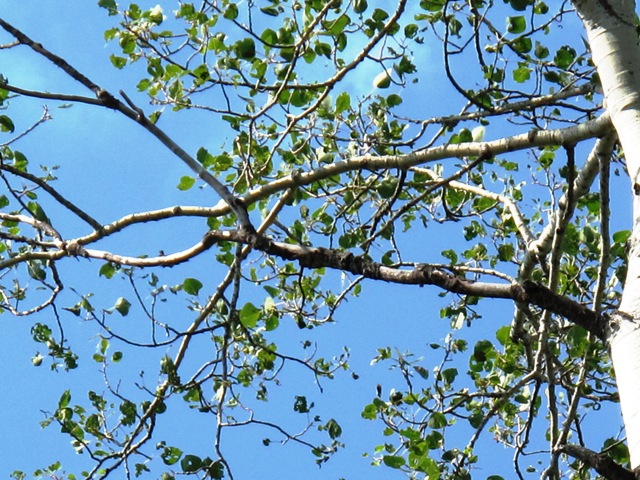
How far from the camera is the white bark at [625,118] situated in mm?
2182

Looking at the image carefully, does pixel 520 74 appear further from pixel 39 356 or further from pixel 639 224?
pixel 39 356

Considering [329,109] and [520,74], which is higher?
[520,74]

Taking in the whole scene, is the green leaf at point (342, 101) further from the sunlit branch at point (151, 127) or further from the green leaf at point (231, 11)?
the sunlit branch at point (151, 127)

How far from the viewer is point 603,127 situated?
3.21 meters

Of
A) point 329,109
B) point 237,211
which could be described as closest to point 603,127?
point 237,211

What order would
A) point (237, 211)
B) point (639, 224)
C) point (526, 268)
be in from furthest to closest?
point (526, 268) → point (237, 211) → point (639, 224)

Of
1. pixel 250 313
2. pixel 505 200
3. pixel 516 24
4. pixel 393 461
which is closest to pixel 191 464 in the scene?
pixel 250 313

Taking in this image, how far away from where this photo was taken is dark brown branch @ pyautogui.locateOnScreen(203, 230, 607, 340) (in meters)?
2.42

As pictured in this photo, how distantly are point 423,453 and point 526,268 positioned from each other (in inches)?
48.6

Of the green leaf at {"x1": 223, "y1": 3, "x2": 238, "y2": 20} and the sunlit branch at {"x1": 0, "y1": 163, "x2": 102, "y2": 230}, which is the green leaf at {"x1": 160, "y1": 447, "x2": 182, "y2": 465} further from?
the green leaf at {"x1": 223, "y1": 3, "x2": 238, "y2": 20}

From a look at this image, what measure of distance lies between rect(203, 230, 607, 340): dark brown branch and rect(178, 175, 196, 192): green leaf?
1.57 m

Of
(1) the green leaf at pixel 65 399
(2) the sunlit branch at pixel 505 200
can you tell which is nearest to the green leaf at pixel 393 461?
(2) the sunlit branch at pixel 505 200

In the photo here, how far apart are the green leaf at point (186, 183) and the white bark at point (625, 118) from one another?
7.08 ft

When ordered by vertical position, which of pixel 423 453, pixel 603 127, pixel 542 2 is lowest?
pixel 423 453
